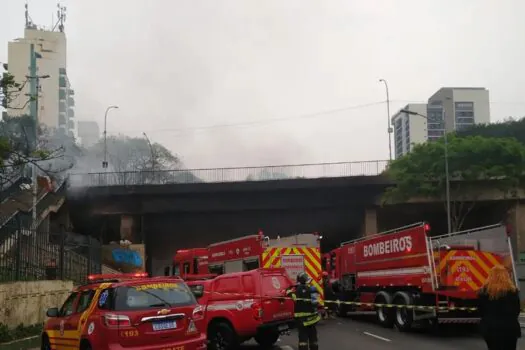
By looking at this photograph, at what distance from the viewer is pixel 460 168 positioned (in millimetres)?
38031

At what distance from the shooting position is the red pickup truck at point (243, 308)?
12.1 m

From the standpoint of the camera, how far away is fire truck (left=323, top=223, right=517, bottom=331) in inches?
590

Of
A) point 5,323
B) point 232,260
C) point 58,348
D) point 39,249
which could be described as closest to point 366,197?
point 232,260

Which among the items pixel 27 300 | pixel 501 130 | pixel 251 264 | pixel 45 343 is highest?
pixel 501 130

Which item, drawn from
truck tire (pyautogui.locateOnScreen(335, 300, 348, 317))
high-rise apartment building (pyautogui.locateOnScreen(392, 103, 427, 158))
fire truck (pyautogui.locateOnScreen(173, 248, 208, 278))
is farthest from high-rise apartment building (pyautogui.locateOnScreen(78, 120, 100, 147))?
truck tire (pyautogui.locateOnScreen(335, 300, 348, 317))

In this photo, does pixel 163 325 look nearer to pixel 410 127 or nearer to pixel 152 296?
pixel 152 296

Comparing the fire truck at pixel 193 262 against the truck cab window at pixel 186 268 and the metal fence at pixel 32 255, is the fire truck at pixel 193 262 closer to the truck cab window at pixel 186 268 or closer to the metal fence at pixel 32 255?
the truck cab window at pixel 186 268

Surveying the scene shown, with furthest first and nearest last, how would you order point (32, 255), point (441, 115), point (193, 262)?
point (441, 115) < point (193, 262) < point (32, 255)

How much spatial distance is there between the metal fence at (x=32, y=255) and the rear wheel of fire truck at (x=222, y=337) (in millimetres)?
6154

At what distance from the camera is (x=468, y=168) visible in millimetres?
37594

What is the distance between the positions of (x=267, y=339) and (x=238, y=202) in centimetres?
3253

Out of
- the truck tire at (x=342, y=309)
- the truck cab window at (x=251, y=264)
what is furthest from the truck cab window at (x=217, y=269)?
the truck tire at (x=342, y=309)

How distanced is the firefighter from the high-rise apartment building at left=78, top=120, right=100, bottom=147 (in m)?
113

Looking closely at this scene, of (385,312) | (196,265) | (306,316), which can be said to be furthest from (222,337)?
(196,265)
